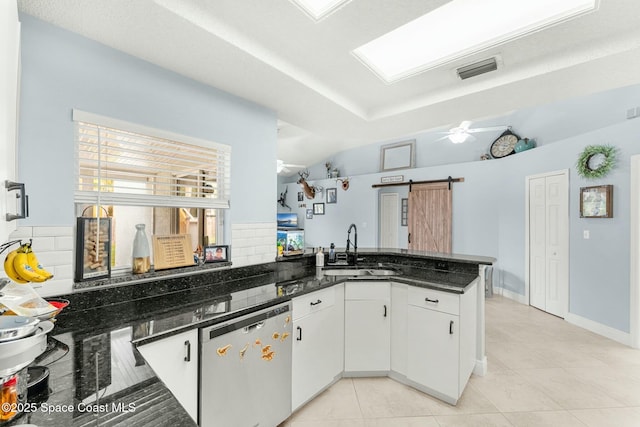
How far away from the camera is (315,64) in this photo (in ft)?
7.25

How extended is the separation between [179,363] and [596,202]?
4659 millimetres

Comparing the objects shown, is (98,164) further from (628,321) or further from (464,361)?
(628,321)

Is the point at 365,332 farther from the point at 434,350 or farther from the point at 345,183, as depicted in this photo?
the point at 345,183

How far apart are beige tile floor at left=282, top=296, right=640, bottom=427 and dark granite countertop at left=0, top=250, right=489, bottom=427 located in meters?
0.88

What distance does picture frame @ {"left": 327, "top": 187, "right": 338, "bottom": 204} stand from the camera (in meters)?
7.91

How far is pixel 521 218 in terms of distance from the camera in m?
4.76

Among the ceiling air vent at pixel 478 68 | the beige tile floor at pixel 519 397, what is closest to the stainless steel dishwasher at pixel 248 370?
the beige tile floor at pixel 519 397

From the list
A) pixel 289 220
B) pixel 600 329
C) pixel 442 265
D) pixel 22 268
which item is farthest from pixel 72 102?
pixel 289 220

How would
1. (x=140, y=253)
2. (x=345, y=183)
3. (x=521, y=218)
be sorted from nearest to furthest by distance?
(x=140, y=253) → (x=521, y=218) → (x=345, y=183)

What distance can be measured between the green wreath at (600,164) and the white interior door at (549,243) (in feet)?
1.08

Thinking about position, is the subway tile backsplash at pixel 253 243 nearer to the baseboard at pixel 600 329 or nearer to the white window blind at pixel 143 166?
the white window blind at pixel 143 166

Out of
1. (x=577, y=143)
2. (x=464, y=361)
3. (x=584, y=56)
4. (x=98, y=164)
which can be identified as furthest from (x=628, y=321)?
(x=98, y=164)

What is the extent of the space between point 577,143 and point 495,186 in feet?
4.93

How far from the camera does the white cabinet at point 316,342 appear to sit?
2.04 meters
